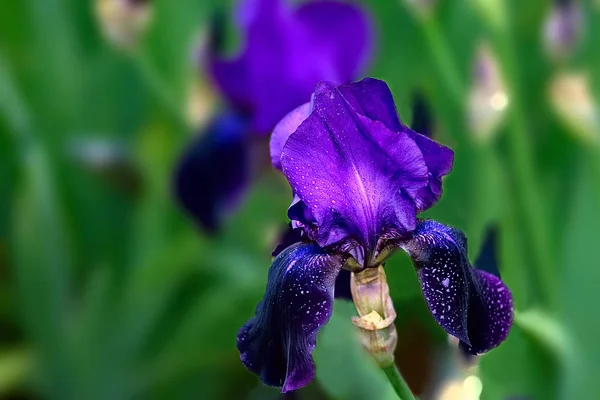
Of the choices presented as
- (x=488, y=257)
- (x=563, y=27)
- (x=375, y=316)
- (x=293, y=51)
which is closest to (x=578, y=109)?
(x=563, y=27)

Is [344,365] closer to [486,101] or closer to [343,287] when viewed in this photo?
[343,287]

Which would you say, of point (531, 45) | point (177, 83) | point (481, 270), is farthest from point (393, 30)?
point (481, 270)

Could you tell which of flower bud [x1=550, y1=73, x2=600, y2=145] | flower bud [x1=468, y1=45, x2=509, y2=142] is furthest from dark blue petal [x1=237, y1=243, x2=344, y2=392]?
flower bud [x1=550, y1=73, x2=600, y2=145]

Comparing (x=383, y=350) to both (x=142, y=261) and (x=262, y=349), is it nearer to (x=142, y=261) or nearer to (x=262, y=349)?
(x=262, y=349)

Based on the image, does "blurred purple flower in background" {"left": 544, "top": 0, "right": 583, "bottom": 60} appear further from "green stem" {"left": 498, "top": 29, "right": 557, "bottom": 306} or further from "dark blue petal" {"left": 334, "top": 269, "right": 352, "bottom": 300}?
"dark blue petal" {"left": 334, "top": 269, "right": 352, "bottom": 300}

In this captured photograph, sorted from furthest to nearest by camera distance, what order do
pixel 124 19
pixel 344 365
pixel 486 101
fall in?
pixel 124 19, pixel 486 101, pixel 344 365
